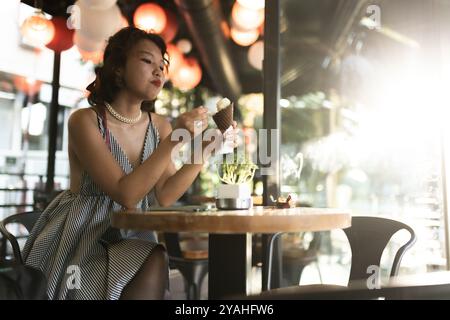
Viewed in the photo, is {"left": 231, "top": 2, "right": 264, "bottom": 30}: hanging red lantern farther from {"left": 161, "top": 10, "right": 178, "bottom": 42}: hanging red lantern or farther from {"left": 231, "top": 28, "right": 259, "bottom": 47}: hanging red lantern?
{"left": 161, "top": 10, "right": 178, "bottom": 42}: hanging red lantern

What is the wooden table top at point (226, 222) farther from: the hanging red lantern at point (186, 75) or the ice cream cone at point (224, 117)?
the hanging red lantern at point (186, 75)

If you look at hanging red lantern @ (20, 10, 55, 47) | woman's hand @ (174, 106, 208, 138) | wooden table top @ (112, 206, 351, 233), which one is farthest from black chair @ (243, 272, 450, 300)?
hanging red lantern @ (20, 10, 55, 47)

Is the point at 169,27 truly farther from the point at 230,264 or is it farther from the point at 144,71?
the point at 230,264

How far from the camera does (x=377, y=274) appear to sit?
176 cm

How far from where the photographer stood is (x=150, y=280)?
1338mm

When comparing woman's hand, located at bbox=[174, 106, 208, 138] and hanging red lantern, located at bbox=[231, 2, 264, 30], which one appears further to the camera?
hanging red lantern, located at bbox=[231, 2, 264, 30]

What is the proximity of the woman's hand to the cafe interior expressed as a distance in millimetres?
85

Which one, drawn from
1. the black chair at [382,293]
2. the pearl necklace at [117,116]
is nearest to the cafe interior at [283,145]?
the black chair at [382,293]

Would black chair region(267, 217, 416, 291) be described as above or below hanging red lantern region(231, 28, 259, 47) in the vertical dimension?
below

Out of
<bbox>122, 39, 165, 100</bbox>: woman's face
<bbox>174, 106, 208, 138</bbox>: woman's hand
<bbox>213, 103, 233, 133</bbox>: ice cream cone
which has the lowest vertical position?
<bbox>174, 106, 208, 138</bbox>: woman's hand

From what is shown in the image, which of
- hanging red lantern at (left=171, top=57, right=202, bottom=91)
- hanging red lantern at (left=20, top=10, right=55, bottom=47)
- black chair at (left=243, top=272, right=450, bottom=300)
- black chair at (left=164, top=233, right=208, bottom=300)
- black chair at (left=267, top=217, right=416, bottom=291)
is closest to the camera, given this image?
black chair at (left=243, top=272, right=450, bottom=300)

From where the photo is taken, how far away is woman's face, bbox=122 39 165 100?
1.67 metres

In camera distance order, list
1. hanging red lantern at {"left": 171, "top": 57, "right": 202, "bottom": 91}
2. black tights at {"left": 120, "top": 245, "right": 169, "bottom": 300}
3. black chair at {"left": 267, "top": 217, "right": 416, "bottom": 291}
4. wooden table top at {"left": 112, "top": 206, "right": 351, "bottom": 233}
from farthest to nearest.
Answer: hanging red lantern at {"left": 171, "top": 57, "right": 202, "bottom": 91} < black chair at {"left": 267, "top": 217, "right": 416, "bottom": 291} < black tights at {"left": 120, "top": 245, "right": 169, "bottom": 300} < wooden table top at {"left": 112, "top": 206, "right": 351, "bottom": 233}
